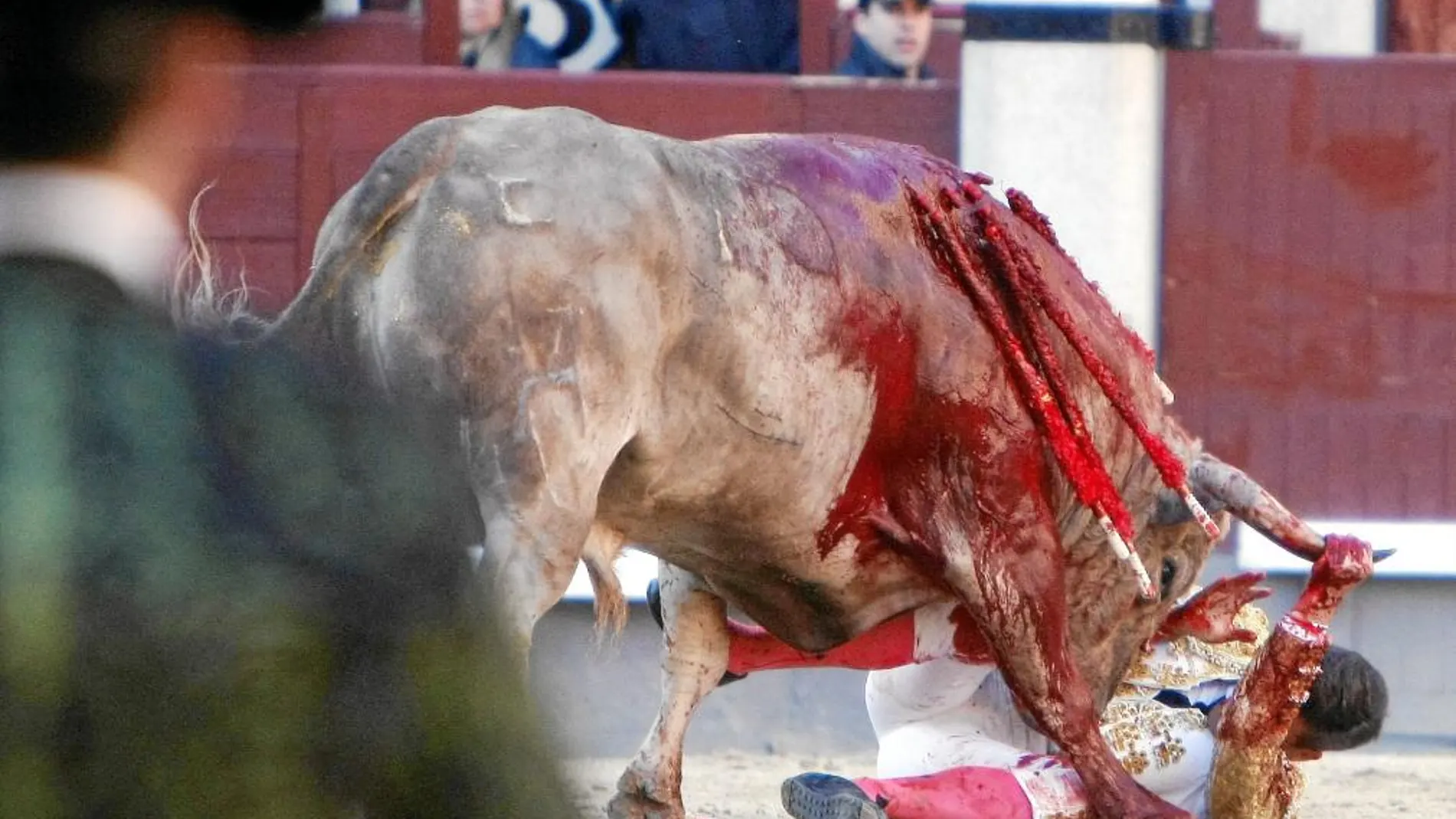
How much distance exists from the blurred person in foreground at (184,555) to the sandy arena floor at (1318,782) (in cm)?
349

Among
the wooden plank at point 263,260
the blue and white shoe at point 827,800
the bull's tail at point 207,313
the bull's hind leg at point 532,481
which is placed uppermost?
the bull's tail at point 207,313

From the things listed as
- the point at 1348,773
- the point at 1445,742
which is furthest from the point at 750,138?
the point at 1445,742

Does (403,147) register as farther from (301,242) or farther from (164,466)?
(301,242)

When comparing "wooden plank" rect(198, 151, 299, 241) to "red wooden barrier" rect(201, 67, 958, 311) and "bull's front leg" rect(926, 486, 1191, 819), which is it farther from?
"bull's front leg" rect(926, 486, 1191, 819)

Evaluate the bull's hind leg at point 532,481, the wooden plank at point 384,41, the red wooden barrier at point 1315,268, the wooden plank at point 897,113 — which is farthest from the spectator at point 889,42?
the bull's hind leg at point 532,481

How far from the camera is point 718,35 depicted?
593 centimetres

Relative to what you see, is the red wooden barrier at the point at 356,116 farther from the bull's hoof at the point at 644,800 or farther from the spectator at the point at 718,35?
the bull's hoof at the point at 644,800

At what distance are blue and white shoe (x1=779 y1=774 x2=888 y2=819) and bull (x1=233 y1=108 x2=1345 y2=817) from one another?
0.28 m

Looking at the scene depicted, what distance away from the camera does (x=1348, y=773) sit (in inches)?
221

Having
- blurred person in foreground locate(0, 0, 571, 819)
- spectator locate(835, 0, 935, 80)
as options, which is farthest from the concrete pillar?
blurred person in foreground locate(0, 0, 571, 819)

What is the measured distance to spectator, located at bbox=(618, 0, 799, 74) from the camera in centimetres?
592

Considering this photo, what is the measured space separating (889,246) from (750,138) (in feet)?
0.86

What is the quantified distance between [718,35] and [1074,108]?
911 mm

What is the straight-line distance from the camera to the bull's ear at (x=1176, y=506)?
4195mm
